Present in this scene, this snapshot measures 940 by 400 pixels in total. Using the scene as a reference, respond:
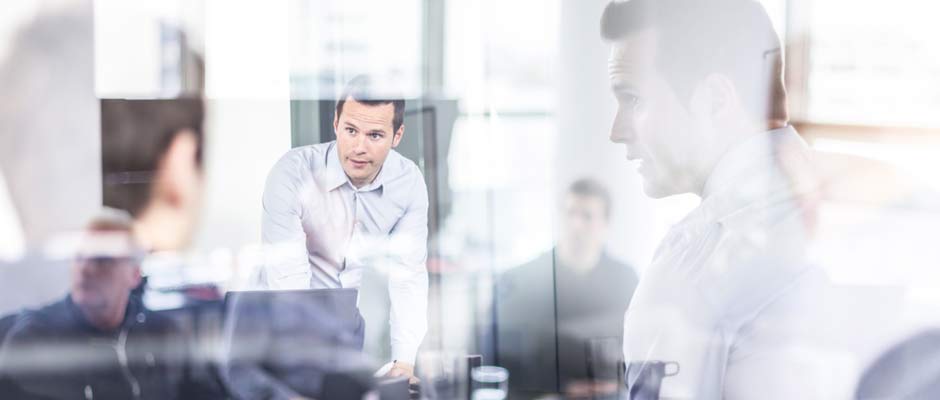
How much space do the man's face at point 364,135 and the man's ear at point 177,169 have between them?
0.85ft

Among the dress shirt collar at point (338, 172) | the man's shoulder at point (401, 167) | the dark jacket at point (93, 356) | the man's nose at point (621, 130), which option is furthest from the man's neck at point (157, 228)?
the man's nose at point (621, 130)

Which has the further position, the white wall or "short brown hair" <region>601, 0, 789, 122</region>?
"short brown hair" <region>601, 0, 789, 122</region>

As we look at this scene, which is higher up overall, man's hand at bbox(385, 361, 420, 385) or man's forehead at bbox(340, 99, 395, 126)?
man's forehead at bbox(340, 99, 395, 126)

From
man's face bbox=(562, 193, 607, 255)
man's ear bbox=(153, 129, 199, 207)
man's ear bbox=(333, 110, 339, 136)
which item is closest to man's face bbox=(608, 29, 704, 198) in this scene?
man's face bbox=(562, 193, 607, 255)

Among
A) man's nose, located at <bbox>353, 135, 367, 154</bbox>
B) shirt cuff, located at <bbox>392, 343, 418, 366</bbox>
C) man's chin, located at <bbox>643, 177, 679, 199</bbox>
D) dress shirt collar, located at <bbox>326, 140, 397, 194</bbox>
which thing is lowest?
shirt cuff, located at <bbox>392, 343, 418, 366</bbox>

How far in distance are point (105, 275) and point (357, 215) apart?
461 millimetres

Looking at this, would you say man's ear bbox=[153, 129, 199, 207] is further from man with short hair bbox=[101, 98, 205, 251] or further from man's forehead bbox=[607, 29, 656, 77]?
man's forehead bbox=[607, 29, 656, 77]

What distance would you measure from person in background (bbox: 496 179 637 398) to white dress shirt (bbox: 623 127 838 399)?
0.16 feet

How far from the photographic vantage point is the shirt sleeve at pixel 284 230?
1.53 meters

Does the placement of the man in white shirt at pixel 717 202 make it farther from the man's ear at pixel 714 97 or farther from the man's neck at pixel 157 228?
the man's neck at pixel 157 228

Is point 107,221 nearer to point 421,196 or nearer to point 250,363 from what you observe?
point 250,363

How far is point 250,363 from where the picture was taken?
1.55 metres

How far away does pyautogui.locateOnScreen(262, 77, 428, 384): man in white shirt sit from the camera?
1547mm

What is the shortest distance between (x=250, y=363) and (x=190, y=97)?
0.50m
